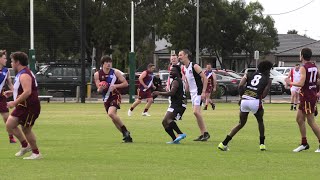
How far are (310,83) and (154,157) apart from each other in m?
3.40

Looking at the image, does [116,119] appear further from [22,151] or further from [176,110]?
[22,151]

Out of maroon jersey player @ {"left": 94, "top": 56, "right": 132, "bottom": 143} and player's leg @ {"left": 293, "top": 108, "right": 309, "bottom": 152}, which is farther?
maroon jersey player @ {"left": 94, "top": 56, "right": 132, "bottom": 143}

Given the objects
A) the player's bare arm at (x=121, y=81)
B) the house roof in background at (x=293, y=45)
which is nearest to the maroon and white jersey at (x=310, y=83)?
the player's bare arm at (x=121, y=81)

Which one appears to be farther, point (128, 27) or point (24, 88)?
point (128, 27)

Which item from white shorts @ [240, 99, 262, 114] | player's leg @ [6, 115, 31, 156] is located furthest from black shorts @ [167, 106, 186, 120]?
player's leg @ [6, 115, 31, 156]

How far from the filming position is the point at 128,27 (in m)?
53.7

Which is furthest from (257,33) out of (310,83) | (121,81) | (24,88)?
(24,88)

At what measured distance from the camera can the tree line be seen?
142 ft

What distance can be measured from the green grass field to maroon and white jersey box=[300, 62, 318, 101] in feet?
3.63

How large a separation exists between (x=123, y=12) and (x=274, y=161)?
41296 mm

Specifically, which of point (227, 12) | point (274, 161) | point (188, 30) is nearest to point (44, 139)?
point (274, 161)

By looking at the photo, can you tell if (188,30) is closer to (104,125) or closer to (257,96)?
(104,125)

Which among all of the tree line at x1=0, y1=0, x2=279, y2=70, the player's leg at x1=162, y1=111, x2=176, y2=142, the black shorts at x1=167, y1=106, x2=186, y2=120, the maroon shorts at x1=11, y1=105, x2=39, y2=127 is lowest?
the player's leg at x1=162, y1=111, x2=176, y2=142

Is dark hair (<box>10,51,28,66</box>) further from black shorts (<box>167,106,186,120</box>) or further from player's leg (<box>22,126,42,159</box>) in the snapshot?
black shorts (<box>167,106,186,120</box>)
